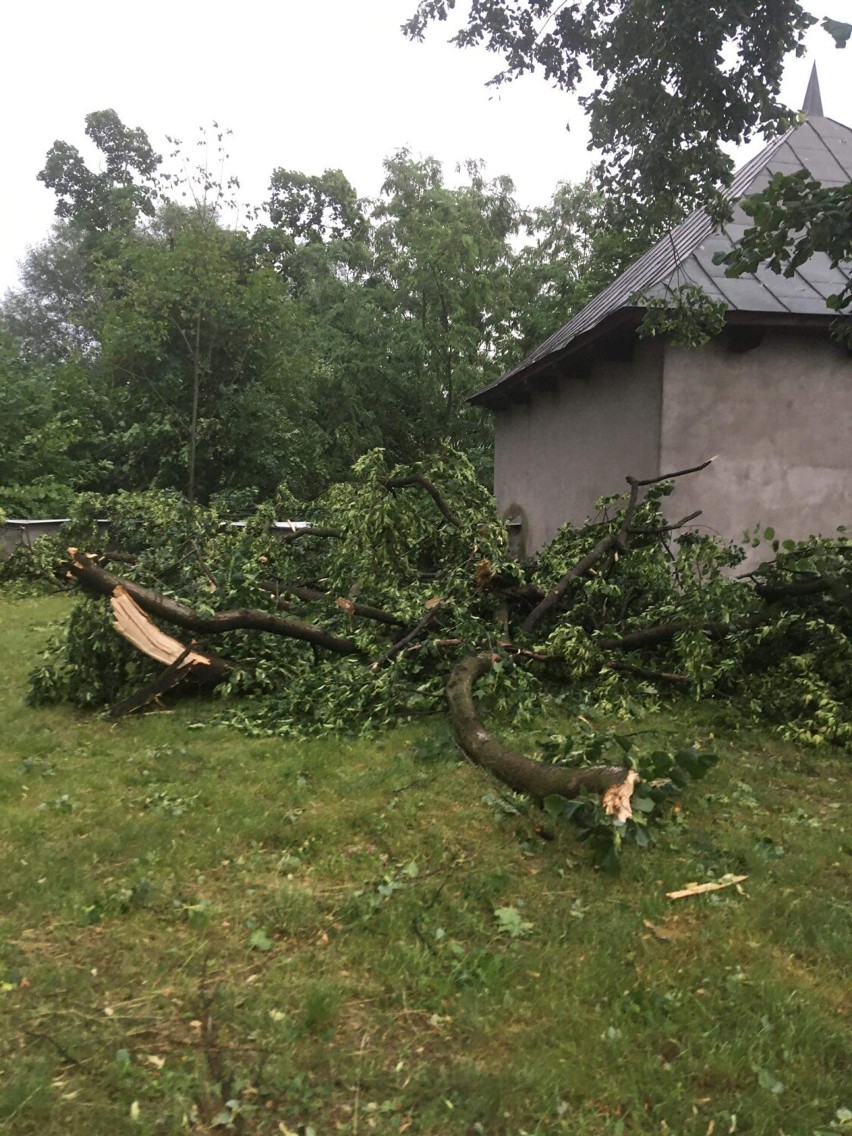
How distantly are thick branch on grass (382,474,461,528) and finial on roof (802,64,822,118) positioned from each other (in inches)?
310

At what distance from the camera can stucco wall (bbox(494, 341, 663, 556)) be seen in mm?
7426

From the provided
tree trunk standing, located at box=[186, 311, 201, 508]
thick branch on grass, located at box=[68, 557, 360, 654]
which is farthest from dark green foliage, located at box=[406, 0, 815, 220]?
tree trunk standing, located at box=[186, 311, 201, 508]

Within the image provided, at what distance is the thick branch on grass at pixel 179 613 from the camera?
200 inches

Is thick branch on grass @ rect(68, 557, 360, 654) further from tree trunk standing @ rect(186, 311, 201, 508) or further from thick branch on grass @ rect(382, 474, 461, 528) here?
tree trunk standing @ rect(186, 311, 201, 508)

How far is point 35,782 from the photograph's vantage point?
3.91m

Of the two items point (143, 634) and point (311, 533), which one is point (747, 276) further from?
point (143, 634)

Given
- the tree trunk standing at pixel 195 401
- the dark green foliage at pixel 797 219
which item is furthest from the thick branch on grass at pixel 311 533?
the tree trunk standing at pixel 195 401

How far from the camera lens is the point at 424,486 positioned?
20.3ft

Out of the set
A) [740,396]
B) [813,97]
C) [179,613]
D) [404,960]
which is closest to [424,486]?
[179,613]

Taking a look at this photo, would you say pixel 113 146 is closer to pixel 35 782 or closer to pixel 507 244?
pixel 507 244

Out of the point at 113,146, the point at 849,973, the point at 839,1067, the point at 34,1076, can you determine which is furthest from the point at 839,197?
the point at 113,146

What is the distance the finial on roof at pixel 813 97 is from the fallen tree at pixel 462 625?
704 cm

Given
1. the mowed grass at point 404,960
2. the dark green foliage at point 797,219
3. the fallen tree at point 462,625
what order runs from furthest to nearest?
the fallen tree at point 462,625, the dark green foliage at point 797,219, the mowed grass at point 404,960

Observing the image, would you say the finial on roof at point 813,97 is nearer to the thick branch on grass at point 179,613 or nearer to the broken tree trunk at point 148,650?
the thick branch on grass at point 179,613
